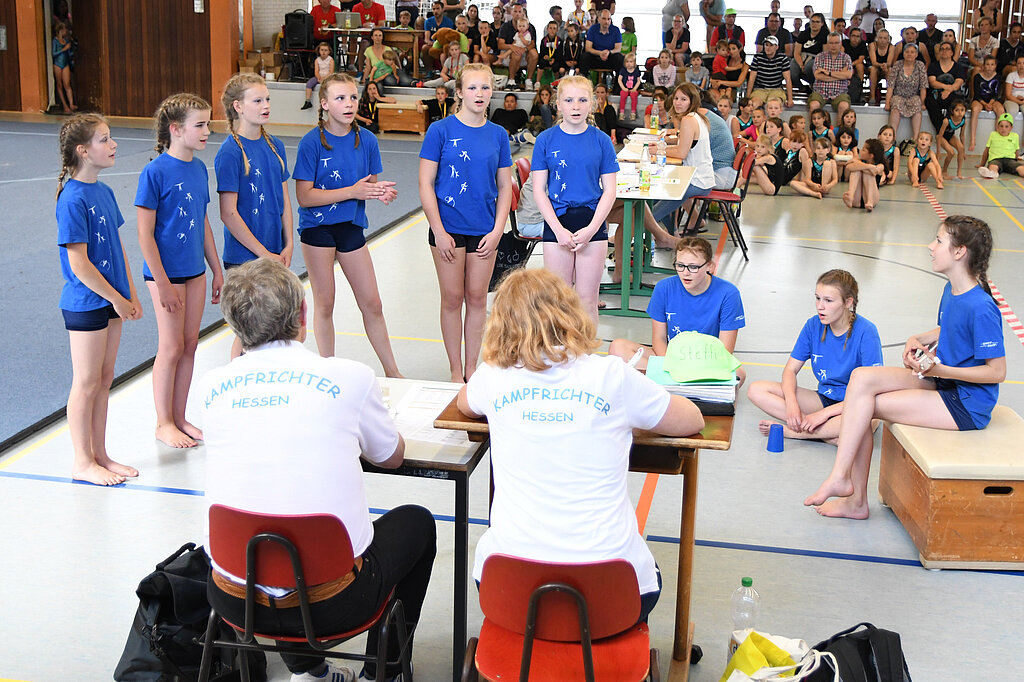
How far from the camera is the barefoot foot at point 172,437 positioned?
466 centimetres

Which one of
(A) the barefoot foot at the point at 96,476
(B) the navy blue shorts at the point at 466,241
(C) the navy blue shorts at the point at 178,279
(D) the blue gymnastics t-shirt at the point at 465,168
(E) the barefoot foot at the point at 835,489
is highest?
(D) the blue gymnastics t-shirt at the point at 465,168

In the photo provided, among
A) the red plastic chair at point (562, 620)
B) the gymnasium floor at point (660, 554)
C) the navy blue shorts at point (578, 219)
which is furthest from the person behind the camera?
the navy blue shorts at point (578, 219)

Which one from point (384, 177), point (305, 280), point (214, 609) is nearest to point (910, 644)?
point (214, 609)

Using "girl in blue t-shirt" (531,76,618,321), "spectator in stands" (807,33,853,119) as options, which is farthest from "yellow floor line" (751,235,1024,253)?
"spectator in stands" (807,33,853,119)

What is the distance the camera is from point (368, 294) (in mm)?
5203

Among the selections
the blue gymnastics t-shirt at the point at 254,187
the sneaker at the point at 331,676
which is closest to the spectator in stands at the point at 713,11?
the blue gymnastics t-shirt at the point at 254,187

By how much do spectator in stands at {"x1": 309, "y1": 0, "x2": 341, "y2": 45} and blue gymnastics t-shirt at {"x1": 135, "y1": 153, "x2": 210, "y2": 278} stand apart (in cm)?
1508

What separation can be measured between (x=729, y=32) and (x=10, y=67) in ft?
44.0

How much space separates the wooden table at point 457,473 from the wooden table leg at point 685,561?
1.99 ft

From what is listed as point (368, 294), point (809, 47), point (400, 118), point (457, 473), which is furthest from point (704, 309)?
point (809, 47)

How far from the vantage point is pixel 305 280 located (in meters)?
7.79

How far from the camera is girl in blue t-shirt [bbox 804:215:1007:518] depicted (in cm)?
371

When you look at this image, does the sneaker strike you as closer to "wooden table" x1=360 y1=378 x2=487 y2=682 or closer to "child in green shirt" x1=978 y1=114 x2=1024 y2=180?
"wooden table" x1=360 y1=378 x2=487 y2=682

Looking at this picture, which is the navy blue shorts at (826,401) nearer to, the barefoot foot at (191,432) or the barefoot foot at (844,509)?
the barefoot foot at (844,509)
